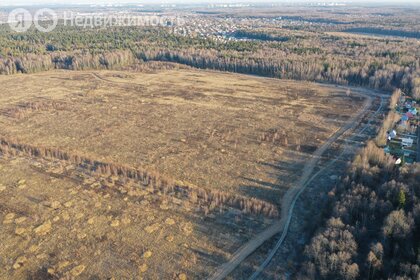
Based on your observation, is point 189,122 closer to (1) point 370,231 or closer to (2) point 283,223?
(2) point 283,223

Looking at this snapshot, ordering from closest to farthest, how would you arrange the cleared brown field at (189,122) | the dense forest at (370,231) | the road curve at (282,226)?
1. the dense forest at (370,231)
2. the road curve at (282,226)
3. the cleared brown field at (189,122)

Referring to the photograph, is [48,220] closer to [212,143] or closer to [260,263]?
[260,263]

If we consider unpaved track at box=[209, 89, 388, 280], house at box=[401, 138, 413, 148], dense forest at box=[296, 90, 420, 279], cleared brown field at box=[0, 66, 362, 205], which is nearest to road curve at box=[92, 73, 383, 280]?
unpaved track at box=[209, 89, 388, 280]

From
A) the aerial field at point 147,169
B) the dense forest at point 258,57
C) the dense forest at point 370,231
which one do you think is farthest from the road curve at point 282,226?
the dense forest at point 258,57

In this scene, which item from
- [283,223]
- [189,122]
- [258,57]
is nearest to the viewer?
[283,223]

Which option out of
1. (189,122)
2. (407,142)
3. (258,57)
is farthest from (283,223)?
(258,57)

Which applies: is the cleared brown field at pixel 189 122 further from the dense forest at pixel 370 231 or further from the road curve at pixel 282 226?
the dense forest at pixel 370 231
